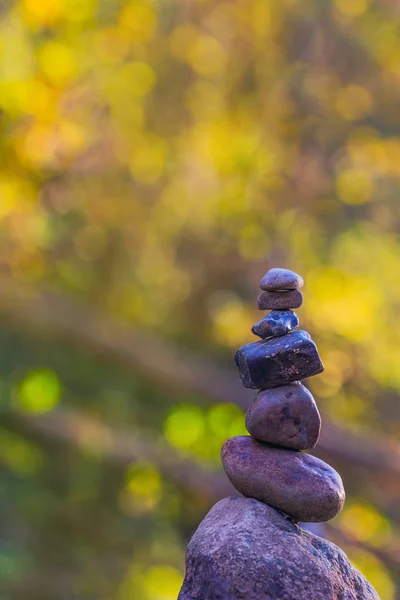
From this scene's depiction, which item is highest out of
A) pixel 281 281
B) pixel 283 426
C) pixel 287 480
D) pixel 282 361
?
pixel 281 281

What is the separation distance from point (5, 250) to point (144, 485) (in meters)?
3.89

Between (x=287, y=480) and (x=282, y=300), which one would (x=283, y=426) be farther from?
(x=282, y=300)

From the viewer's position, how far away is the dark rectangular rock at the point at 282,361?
9.40 feet

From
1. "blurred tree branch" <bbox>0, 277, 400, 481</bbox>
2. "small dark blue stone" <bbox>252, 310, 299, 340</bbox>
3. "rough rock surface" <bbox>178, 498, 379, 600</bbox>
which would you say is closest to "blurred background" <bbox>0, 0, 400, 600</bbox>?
"blurred tree branch" <bbox>0, 277, 400, 481</bbox>

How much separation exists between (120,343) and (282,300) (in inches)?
231

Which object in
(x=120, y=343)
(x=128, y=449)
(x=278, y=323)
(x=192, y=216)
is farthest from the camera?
(x=128, y=449)

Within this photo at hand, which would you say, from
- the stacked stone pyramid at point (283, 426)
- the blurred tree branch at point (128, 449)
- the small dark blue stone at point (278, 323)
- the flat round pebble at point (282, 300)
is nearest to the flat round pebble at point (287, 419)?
the stacked stone pyramid at point (283, 426)

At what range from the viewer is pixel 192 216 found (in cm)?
897

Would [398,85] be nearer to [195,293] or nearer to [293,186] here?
[293,186]

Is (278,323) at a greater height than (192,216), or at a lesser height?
lesser

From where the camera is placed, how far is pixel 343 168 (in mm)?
9094

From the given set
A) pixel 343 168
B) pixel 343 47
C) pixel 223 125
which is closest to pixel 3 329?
pixel 223 125

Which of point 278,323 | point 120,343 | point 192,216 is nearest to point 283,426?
point 278,323

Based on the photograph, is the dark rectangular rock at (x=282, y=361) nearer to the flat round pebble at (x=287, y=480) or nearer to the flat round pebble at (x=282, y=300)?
the flat round pebble at (x=282, y=300)
